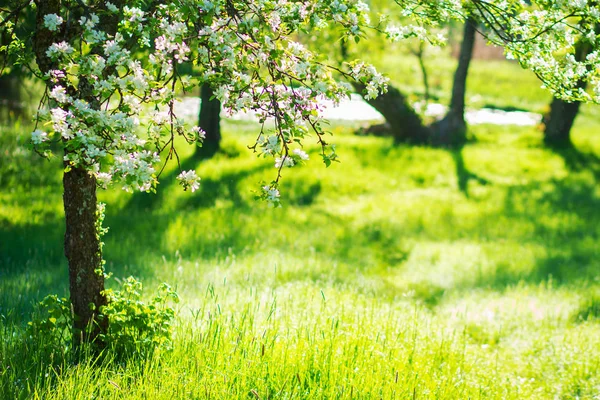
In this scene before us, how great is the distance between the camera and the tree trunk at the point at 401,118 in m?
17.0

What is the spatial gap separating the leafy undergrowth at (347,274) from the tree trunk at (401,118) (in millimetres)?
730

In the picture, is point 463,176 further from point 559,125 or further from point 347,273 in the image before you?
point 347,273

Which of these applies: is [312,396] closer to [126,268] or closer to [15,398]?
[15,398]

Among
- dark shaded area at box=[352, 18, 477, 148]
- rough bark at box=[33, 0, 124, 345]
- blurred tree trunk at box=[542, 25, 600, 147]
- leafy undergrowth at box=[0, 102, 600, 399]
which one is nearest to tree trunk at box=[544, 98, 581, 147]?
blurred tree trunk at box=[542, 25, 600, 147]

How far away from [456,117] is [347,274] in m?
10.6

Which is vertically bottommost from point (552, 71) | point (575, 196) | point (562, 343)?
point (562, 343)

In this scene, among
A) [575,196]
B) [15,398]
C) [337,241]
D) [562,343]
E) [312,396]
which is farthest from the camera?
[575,196]

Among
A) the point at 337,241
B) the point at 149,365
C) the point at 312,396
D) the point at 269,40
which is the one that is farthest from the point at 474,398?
the point at 337,241

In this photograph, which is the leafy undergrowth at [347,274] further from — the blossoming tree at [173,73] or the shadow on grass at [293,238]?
the blossoming tree at [173,73]

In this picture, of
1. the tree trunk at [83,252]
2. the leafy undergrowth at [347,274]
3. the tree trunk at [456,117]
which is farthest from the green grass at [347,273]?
the tree trunk at [456,117]

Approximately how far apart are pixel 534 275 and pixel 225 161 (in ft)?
23.2

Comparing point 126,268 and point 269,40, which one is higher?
point 269,40

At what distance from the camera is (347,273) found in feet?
29.2

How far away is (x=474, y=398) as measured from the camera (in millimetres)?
5371
